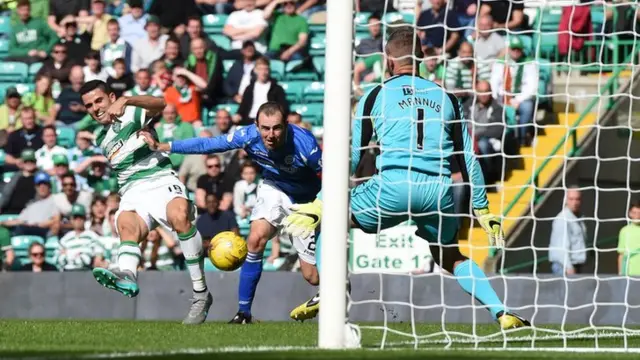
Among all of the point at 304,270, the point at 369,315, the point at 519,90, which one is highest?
the point at 519,90

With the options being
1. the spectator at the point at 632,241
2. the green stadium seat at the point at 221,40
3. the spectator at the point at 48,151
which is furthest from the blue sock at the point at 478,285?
the green stadium seat at the point at 221,40

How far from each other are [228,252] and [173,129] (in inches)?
232

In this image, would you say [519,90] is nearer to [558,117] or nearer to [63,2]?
[558,117]

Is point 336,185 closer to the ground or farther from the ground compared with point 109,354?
farther from the ground

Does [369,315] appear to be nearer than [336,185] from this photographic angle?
No

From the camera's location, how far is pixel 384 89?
815 cm

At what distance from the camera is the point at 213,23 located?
1705cm

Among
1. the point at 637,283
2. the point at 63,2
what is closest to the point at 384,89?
the point at 637,283

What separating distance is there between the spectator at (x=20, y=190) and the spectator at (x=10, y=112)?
25.5 inches

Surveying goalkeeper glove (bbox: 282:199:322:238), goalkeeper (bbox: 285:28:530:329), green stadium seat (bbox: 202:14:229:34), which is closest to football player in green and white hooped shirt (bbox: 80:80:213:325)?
goalkeeper (bbox: 285:28:530:329)

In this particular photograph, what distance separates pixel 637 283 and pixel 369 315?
2.84 meters

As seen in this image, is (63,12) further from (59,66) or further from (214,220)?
(214,220)

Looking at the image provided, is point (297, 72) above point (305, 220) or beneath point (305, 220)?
above

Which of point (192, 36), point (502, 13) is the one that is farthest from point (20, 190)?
point (502, 13)
